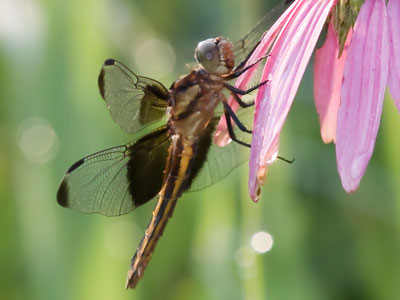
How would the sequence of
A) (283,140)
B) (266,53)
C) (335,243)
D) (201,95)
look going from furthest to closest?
(335,243) < (283,140) < (201,95) < (266,53)

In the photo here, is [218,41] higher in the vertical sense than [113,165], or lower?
higher

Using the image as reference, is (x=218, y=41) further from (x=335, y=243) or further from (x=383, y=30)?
(x=335, y=243)

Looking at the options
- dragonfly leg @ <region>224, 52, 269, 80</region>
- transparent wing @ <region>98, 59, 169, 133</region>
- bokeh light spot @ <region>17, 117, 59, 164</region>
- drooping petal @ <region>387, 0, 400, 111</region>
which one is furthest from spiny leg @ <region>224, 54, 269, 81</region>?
bokeh light spot @ <region>17, 117, 59, 164</region>

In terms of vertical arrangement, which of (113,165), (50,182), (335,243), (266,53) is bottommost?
→ (335,243)

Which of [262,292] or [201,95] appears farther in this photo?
[262,292]

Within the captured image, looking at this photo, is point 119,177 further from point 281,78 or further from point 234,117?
point 281,78

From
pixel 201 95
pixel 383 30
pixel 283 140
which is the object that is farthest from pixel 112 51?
pixel 383 30
